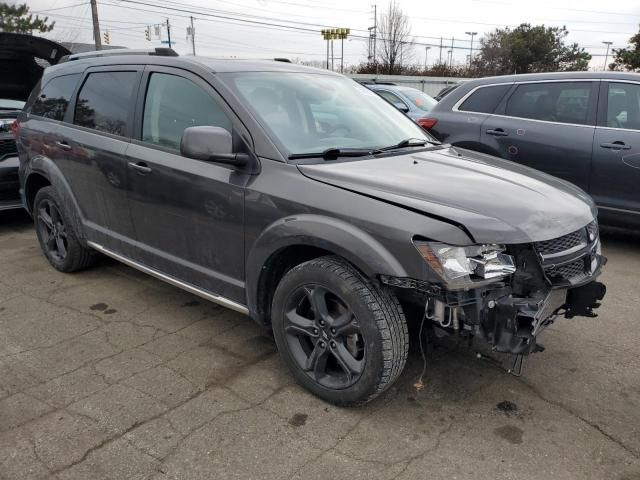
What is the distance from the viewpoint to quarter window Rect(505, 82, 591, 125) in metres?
5.35

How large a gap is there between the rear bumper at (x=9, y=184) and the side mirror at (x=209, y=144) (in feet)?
12.9

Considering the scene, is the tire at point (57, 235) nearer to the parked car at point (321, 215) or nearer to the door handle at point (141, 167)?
the parked car at point (321, 215)

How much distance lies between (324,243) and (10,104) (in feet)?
19.2

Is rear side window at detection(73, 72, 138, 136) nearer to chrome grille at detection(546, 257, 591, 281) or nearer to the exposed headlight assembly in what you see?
the exposed headlight assembly

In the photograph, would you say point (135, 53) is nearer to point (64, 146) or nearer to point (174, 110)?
point (174, 110)

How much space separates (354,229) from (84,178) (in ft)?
8.39

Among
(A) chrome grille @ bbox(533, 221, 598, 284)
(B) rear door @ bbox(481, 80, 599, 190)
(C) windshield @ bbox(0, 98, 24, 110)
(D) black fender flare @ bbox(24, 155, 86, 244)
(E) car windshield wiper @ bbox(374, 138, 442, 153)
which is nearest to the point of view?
(A) chrome grille @ bbox(533, 221, 598, 284)

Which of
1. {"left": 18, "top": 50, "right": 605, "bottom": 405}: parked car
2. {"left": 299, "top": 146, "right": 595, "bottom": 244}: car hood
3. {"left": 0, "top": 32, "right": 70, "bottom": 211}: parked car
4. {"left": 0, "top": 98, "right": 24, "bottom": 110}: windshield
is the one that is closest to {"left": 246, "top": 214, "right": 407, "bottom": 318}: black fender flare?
{"left": 18, "top": 50, "right": 605, "bottom": 405}: parked car

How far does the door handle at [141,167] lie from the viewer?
3.48 m

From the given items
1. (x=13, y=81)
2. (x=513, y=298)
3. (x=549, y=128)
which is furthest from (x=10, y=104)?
(x=513, y=298)

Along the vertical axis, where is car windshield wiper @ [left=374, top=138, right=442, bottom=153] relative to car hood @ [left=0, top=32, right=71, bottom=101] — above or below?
below

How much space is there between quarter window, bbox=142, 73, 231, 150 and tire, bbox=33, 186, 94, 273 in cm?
137

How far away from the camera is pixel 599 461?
2.41 metres

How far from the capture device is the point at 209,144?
112 inches
